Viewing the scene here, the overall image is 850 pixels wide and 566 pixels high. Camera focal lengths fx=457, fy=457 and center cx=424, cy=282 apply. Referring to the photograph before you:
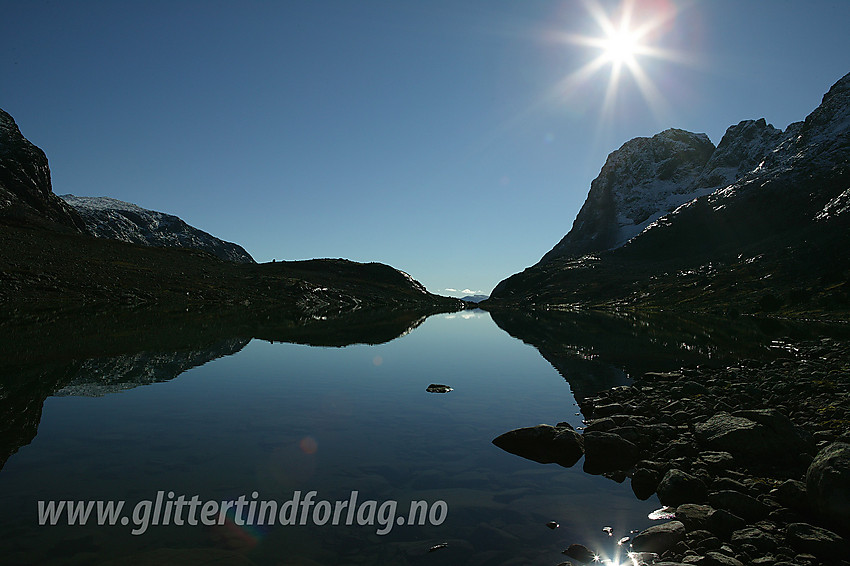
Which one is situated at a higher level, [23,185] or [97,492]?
[23,185]

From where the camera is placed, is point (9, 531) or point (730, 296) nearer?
point (9, 531)

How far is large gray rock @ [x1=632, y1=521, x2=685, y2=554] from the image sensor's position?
11.2m

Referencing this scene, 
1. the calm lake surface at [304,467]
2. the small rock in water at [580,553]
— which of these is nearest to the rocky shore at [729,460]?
the small rock in water at [580,553]

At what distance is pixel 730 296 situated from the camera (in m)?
140

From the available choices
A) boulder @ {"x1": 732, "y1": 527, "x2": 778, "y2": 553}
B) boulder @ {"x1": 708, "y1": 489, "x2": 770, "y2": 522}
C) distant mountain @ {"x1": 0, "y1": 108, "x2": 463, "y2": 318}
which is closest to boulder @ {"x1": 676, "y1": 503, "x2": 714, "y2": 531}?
boulder @ {"x1": 708, "y1": 489, "x2": 770, "y2": 522}

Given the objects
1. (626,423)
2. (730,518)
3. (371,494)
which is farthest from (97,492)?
(626,423)

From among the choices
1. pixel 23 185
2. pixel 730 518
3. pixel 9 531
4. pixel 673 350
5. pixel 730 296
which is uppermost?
pixel 23 185

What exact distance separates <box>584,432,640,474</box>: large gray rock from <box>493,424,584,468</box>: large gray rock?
50 cm

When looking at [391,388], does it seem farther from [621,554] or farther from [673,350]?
[673,350]

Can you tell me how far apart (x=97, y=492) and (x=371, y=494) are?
798 centimetres

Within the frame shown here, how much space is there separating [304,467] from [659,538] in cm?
1109

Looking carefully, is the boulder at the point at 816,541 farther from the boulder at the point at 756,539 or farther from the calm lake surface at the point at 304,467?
→ the calm lake surface at the point at 304,467

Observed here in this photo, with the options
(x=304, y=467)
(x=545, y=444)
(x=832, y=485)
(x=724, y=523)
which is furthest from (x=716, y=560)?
(x=304, y=467)

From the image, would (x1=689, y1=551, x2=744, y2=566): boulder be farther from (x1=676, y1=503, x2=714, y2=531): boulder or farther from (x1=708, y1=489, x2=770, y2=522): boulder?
(x1=708, y1=489, x2=770, y2=522): boulder
